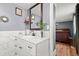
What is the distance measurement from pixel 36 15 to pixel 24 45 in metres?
0.32

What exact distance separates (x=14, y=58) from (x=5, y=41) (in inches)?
7.8

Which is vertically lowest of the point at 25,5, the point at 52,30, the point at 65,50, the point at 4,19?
the point at 65,50

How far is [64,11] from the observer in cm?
123

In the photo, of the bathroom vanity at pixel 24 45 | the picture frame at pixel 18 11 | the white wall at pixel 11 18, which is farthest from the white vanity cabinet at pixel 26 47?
the picture frame at pixel 18 11

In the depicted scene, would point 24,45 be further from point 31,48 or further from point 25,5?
point 25,5

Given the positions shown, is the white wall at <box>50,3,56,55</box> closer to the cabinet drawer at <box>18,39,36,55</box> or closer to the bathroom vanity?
the bathroom vanity

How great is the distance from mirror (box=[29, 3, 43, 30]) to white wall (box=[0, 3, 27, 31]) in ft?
0.24

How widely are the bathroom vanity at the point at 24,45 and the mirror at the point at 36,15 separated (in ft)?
0.39

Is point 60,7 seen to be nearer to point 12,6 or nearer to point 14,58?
point 12,6

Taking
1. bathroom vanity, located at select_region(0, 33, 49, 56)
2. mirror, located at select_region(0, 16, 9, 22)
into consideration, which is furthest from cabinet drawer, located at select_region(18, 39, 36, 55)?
mirror, located at select_region(0, 16, 9, 22)

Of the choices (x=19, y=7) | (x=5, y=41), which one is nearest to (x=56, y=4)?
(x=19, y=7)

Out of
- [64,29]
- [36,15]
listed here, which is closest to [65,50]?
[64,29]

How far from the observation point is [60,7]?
1215 mm

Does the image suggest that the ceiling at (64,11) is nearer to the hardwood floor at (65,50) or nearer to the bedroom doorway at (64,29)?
the bedroom doorway at (64,29)
